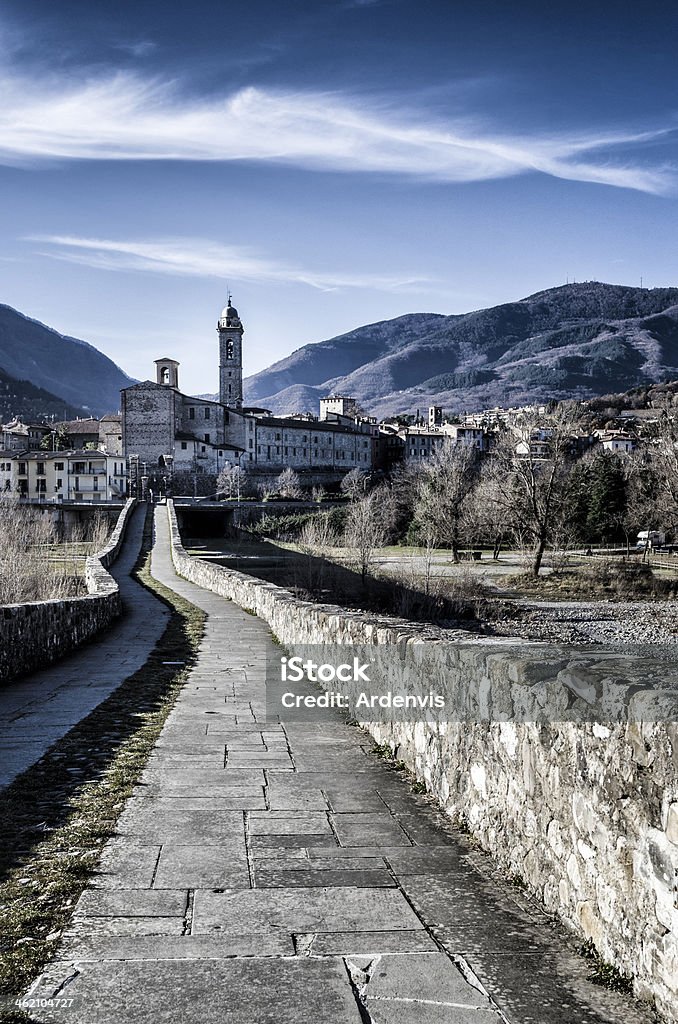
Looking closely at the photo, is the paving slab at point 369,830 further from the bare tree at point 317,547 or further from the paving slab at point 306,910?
the bare tree at point 317,547

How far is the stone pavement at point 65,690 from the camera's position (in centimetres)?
787

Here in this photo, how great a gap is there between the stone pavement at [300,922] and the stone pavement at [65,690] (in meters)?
1.45

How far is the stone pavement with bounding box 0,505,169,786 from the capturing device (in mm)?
7871

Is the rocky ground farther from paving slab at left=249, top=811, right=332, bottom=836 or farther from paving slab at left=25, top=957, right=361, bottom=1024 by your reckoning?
paving slab at left=25, top=957, right=361, bottom=1024

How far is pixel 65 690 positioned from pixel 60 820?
5.87 m

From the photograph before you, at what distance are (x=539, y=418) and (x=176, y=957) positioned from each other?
70.6m

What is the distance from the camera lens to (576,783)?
418 centimetres

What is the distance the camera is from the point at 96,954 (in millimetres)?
3814

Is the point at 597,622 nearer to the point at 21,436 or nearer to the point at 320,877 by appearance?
the point at 320,877

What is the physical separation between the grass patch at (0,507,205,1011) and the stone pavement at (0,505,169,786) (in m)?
0.19

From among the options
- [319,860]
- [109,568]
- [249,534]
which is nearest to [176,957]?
[319,860]

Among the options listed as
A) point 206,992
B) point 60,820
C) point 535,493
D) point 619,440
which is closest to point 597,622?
point 535,493

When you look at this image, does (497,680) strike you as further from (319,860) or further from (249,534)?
(249,534)

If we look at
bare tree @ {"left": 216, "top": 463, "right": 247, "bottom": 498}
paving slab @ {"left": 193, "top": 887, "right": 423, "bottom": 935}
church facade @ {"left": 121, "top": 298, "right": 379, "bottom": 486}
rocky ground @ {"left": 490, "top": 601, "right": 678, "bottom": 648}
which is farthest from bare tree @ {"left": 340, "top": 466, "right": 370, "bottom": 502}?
paving slab @ {"left": 193, "top": 887, "right": 423, "bottom": 935}
